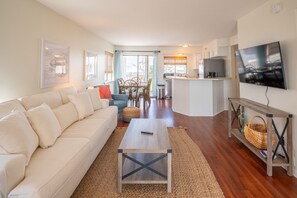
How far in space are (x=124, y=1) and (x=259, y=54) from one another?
2.28m

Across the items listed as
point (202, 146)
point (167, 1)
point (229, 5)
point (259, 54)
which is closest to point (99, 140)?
point (202, 146)

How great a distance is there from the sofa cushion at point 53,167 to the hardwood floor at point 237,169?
158 centimetres

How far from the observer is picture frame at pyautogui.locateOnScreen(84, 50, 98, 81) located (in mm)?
5221

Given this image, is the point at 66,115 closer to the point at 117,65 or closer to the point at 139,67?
the point at 117,65

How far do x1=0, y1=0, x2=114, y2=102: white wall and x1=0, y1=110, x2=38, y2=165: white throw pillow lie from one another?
1158 mm

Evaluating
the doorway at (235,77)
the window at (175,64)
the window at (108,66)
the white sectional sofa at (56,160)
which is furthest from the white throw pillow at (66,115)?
the window at (175,64)

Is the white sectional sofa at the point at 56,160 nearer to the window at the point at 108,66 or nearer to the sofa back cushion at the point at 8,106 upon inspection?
the sofa back cushion at the point at 8,106

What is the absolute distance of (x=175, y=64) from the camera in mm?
9250

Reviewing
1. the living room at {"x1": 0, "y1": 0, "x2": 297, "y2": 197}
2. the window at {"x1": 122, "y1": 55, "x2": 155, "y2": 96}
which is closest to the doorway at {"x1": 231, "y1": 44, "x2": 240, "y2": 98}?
the living room at {"x1": 0, "y1": 0, "x2": 297, "y2": 197}

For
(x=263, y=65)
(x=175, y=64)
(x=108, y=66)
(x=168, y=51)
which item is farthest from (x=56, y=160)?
(x=175, y=64)

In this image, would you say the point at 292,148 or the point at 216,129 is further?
the point at 216,129

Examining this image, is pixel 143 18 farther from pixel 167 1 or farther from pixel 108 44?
pixel 108 44

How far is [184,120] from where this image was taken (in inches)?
203

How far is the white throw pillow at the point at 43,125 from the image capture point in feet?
6.47
